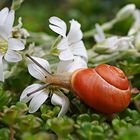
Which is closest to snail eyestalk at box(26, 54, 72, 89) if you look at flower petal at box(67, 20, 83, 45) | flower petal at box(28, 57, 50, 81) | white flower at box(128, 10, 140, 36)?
flower petal at box(28, 57, 50, 81)

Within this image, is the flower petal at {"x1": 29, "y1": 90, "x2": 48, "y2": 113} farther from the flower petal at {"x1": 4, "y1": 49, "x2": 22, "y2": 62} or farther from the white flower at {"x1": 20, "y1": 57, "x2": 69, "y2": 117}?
the flower petal at {"x1": 4, "y1": 49, "x2": 22, "y2": 62}

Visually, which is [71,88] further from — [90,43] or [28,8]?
[28,8]

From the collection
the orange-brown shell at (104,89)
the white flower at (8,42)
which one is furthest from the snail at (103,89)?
the white flower at (8,42)

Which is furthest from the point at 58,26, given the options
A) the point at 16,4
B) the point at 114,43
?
the point at 114,43

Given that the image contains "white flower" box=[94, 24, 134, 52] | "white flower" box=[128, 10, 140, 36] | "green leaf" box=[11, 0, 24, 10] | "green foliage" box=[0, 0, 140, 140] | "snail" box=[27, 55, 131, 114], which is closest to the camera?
"green foliage" box=[0, 0, 140, 140]

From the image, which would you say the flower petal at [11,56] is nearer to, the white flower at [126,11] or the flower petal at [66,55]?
the flower petal at [66,55]

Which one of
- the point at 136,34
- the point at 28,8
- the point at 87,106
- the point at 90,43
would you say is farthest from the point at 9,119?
the point at 28,8

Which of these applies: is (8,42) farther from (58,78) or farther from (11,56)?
(58,78)
